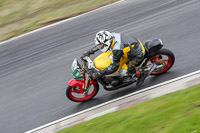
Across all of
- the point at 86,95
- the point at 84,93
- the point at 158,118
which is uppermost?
the point at 84,93

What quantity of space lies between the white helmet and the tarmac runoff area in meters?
1.60

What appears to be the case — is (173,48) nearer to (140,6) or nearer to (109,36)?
(109,36)

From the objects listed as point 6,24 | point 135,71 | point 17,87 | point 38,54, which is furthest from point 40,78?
point 6,24

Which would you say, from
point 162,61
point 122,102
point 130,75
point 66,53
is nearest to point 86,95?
point 122,102

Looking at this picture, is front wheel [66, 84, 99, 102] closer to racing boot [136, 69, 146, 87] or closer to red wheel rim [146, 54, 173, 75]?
racing boot [136, 69, 146, 87]

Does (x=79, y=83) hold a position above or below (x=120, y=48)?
below

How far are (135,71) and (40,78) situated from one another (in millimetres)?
3979

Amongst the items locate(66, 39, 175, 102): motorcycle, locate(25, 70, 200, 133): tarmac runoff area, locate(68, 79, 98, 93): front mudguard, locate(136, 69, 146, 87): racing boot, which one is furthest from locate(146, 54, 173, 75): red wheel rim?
locate(68, 79, 98, 93): front mudguard

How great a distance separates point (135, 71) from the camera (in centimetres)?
679

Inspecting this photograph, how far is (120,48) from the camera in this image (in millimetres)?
6133

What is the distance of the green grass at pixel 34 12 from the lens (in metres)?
14.3

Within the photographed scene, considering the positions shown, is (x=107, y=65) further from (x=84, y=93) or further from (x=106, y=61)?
(x=84, y=93)

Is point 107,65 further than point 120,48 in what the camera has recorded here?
Yes

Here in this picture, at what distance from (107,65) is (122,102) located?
1099 millimetres
